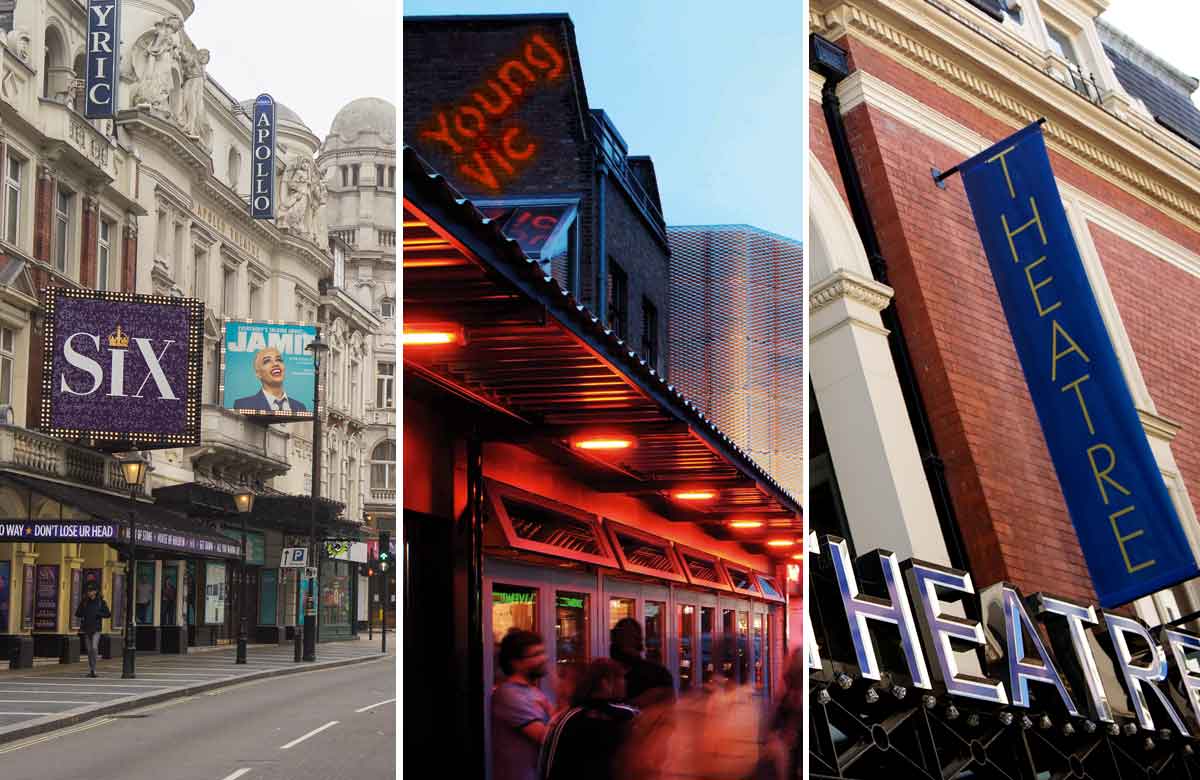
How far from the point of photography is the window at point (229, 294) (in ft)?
15.9

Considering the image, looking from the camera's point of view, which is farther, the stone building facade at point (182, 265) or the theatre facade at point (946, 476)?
the theatre facade at point (946, 476)

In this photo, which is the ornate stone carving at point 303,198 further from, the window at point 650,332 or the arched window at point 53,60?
the window at point 650,332

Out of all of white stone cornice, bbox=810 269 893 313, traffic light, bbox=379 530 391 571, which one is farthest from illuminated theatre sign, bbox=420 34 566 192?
white stone cornice, bbox=810 269 893 313

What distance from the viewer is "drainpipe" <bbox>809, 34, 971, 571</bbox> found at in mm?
7812

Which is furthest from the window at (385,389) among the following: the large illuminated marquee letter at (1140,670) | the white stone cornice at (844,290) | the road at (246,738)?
the large illuminated marquee letter at (1140,670)

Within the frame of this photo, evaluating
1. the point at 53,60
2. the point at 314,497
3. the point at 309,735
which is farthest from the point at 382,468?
the point at 53,60

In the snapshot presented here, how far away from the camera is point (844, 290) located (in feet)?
25.8

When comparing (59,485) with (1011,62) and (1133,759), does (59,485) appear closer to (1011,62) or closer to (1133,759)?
(1133,759)

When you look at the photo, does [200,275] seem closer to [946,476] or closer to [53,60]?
[53,60]

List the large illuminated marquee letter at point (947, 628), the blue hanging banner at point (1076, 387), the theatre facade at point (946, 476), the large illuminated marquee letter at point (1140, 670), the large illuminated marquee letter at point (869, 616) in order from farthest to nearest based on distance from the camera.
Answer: the large illuminated marquee letter at point (1140, 670) → the blue hanging banner at point (1076, 387) → the large illuminated marquee letter at point (947, 628) → the theatre facade at point (946, 476) → the large illuminated marquee letter at point (869, 616)

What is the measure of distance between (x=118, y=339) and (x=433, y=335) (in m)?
1.62

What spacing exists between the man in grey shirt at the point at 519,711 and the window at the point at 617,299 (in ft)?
3.27

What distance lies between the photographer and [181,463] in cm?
491

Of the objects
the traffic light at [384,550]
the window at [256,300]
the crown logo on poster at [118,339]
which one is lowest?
the traffic light at [384,550]
